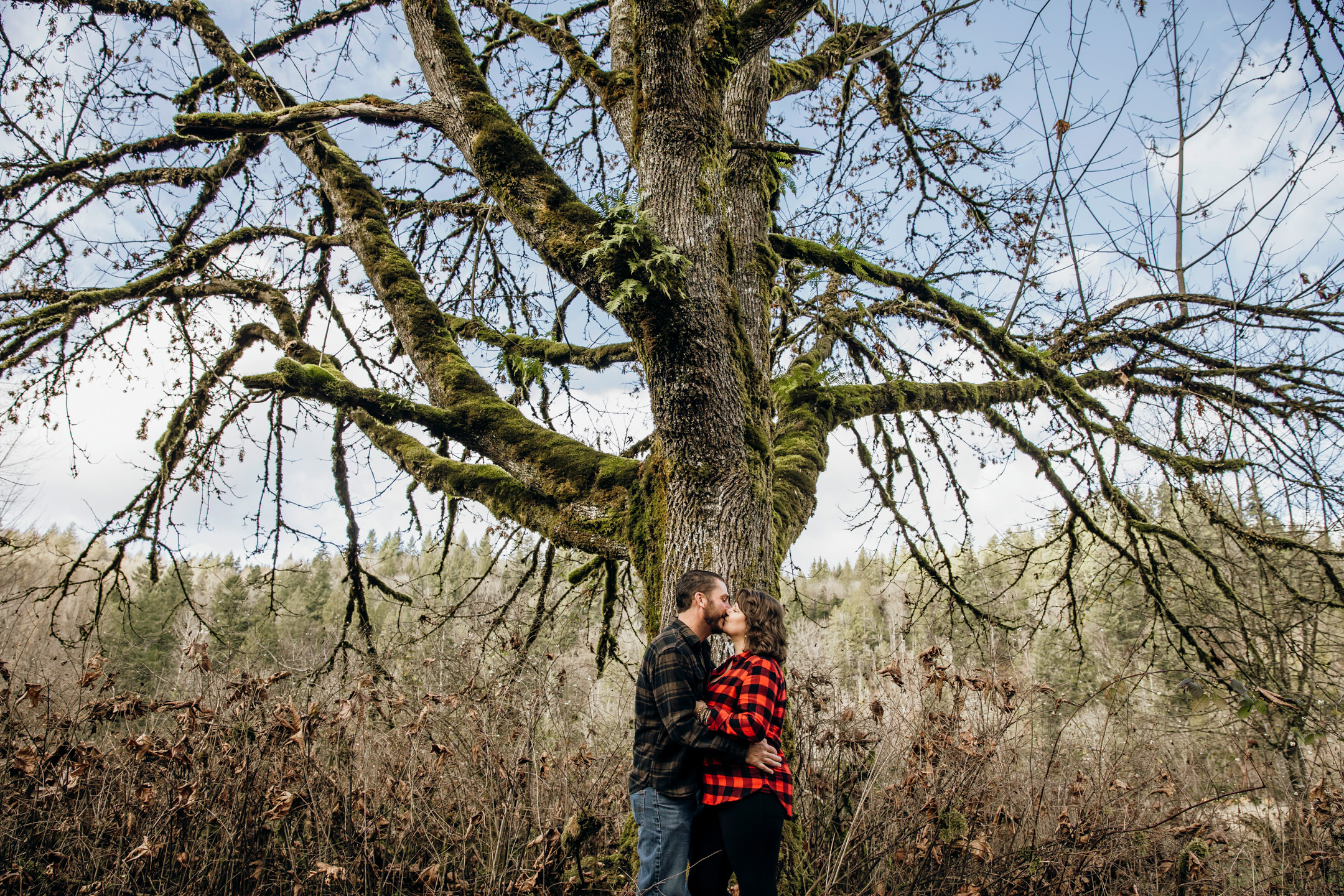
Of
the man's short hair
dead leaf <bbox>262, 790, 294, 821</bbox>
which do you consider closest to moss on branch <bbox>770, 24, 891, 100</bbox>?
the man's short hair

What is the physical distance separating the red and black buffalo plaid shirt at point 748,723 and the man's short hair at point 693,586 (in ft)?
1.13

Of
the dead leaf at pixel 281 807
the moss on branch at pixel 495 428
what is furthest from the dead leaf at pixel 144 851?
the moss on branch at pixel 495 428

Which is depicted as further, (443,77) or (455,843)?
(443,77)

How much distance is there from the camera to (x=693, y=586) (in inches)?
113

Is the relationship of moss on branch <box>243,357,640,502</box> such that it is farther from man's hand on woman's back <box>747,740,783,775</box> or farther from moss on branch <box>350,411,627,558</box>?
man's hand on woman's back <box>747,740,783,775</box>

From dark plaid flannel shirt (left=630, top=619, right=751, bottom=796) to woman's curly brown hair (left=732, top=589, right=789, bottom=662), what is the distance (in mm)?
255

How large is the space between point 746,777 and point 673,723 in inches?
14.6

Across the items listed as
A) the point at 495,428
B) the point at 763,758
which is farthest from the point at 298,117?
the point at 763,758

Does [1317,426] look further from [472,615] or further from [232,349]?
[232,349]

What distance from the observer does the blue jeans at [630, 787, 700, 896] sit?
263cm

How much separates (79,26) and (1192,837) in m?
9.82

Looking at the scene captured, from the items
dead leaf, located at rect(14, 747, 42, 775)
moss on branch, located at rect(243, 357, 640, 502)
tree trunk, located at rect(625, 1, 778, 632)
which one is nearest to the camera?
tree trunk, located at rect(625, 1, 778, 632)

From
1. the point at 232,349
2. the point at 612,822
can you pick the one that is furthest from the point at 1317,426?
the point at 232,349

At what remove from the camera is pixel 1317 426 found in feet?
14.4
